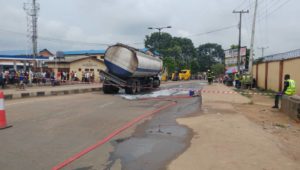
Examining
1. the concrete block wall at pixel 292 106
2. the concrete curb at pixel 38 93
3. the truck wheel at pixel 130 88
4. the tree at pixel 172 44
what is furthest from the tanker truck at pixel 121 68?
the tree at pixel 172 44

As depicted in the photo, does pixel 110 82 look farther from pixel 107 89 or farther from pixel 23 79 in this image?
pixel 23 79

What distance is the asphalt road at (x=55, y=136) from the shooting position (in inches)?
214

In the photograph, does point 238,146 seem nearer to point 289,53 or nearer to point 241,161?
point 241,161

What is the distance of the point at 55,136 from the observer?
7.39 m

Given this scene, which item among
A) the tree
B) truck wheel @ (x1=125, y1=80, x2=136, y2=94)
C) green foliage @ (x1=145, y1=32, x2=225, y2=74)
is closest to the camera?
truck wheel @ (x1=125, y1=80, x2=136, y2=94)

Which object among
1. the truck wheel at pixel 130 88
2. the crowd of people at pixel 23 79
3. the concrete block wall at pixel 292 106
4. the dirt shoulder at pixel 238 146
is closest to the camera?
the dirt shoulder at pixel 238 146

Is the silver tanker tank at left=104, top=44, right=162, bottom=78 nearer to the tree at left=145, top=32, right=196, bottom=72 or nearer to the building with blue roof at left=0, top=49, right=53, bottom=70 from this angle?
the building with blue roof at left=0, top=49, right=53, bottom=70

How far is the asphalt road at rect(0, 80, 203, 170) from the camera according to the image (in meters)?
5.43

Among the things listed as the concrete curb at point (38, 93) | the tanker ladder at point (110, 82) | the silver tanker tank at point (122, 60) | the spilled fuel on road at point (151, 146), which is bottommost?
the spilled fuel on road at point (151, 146)

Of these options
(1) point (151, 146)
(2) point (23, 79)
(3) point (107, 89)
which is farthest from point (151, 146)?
(2) point (23, 79)

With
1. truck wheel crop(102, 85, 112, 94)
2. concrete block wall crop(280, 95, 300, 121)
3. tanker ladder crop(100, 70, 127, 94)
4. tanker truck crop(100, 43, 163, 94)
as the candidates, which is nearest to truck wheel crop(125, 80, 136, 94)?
tanker truck crop(100, 43, 163, 94)

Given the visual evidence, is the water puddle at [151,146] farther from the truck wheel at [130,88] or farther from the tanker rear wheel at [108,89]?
the tanker rear wheel at [108,89]

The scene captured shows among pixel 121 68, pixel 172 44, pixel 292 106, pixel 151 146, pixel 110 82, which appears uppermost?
pixel 172 44

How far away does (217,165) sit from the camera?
505 cm
